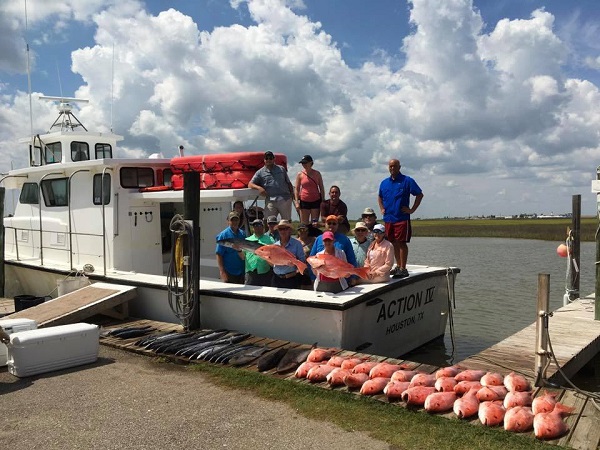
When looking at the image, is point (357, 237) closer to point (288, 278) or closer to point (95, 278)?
point (288, 278)

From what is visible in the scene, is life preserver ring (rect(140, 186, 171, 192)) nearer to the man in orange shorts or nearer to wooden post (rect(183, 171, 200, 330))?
wooden post (rect(183, 171, 200, 330))

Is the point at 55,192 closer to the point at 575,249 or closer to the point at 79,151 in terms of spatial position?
the point at 79,151

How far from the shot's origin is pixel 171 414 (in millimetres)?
4832

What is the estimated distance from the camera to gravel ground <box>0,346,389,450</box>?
14.0 feet

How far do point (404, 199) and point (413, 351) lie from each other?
2.48 m

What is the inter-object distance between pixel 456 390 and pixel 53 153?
33.6 ft

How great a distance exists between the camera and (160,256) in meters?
9.92

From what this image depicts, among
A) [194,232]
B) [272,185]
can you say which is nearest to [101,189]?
[194,232]

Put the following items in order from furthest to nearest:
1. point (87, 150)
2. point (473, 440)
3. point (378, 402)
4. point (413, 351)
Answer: point (87, 150)
point (413, 351)
point (378, 402)
point (473, 440)

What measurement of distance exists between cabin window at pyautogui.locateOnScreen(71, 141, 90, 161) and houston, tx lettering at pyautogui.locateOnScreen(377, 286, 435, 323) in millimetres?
7909

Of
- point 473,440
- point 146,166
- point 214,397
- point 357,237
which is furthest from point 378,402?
point 146,166

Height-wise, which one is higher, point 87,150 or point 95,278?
point 87,150

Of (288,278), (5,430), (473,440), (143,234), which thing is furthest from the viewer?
(143,234)

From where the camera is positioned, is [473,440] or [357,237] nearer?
[473,440]
